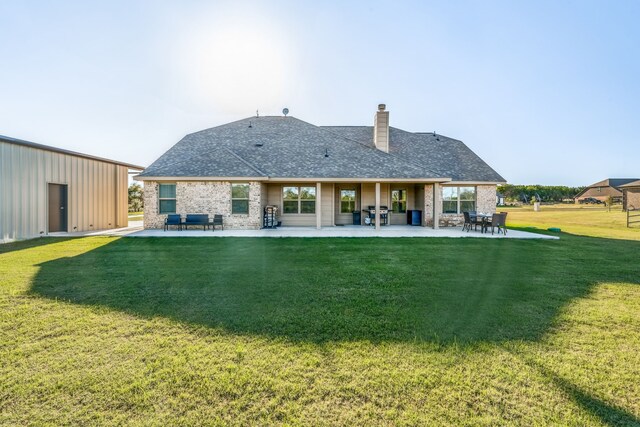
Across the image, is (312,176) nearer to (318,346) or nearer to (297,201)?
(297,201)

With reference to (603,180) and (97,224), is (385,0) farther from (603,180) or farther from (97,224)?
(603,180)

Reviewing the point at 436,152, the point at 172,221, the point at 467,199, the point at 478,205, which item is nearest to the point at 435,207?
the point at 467,199

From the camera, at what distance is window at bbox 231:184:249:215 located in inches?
580

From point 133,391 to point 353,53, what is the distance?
15317 millimetres

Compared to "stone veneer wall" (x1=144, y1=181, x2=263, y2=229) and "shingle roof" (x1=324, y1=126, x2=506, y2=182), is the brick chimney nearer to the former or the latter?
"shingle roof" (x1=324, y1=126, x2=506, y2=182)

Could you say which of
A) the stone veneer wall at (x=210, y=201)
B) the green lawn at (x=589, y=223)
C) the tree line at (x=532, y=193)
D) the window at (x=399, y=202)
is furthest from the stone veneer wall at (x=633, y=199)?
the stone veneer wall at (x=210, y=201)

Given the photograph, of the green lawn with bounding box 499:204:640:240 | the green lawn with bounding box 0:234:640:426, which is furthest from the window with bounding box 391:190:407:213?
the green lawn with bounding box 0:234:640:426

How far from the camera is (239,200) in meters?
14.8

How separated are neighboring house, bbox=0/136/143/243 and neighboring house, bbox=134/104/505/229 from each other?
252cm

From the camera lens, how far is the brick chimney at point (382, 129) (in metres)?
17.5

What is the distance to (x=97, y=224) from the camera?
1514cm

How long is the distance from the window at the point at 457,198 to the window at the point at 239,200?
10683 mm

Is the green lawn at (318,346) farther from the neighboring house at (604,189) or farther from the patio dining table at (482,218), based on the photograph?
the neighboring house at (604,189)

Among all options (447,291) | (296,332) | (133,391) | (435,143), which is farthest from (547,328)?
(435,143)
